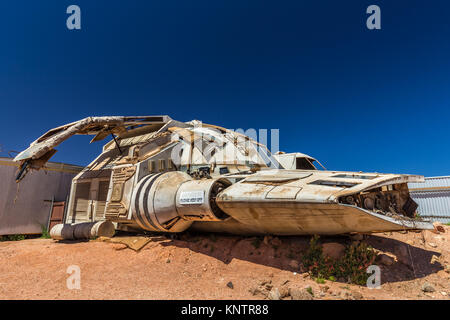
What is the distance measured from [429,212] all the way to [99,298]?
67.1ft

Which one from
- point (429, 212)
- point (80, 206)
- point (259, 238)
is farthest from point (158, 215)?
point (429, 212)

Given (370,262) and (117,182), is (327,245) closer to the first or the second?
(370,262)

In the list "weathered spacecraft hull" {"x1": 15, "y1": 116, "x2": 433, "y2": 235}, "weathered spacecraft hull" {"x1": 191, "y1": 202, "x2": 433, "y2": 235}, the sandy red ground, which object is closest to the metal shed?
"weathered spacecraft hull" {"x1": 15, "y1": 116, "x2": 433, "y2": 235}

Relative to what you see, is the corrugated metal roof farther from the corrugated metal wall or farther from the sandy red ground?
the sandy red ground

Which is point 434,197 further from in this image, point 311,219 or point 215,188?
point 215,188

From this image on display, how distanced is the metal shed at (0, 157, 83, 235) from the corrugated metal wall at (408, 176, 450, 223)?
23257mm

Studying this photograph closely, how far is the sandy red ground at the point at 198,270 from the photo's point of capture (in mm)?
5098

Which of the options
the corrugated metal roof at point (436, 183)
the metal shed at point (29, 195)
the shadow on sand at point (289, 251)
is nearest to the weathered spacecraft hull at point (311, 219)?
the shadow on sand at point (289, 251)

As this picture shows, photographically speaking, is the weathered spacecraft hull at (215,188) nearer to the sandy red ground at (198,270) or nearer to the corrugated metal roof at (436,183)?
the sandy red ground at (198,270)

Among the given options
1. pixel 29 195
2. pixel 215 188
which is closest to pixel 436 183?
pixel 215 188

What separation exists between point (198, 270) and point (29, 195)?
41.7ft

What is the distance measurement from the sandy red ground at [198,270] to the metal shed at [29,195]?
6.04 meters

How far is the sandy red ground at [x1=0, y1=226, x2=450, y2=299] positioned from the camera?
5.10 m

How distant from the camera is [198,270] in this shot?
21.5ft
